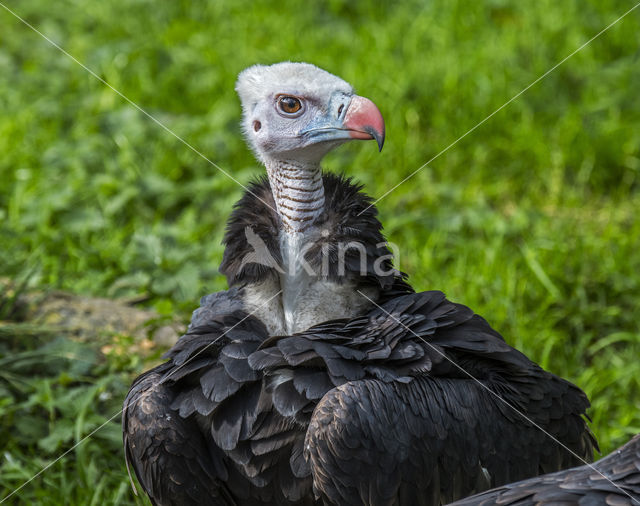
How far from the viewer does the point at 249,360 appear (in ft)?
10.5

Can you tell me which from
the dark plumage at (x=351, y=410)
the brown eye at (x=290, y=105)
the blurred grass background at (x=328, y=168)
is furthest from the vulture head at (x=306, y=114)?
the blurred grass background at (x=328, y=168)

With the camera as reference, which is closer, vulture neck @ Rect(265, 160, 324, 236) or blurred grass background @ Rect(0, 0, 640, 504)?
vulture neck @ Rect(265, 160, 324, 236)

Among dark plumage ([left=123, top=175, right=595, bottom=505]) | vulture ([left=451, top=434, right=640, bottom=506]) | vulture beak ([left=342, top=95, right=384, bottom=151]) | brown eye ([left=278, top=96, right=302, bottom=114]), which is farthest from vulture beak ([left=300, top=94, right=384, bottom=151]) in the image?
vulture ([left=451, top=434, right=640, bottom=506])

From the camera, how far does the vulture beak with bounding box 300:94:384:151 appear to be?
3412 mm

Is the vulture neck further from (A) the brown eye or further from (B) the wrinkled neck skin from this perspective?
(A) the brown eye

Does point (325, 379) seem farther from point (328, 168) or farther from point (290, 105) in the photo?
point (328, 168)

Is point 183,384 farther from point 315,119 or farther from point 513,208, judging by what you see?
point 513,208

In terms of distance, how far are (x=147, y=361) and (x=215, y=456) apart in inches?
56.8

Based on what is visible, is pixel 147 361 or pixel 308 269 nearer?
pixel 308 269

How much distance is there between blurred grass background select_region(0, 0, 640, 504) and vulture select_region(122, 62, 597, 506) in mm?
1014

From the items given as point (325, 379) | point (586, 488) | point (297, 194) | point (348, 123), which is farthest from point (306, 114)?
point (586, 488)

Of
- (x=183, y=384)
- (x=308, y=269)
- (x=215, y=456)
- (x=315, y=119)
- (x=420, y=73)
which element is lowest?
(x=215, y=456)

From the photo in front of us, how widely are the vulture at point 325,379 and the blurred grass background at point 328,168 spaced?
39.9 inches

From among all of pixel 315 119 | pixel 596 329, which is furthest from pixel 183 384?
pixel 596 329
